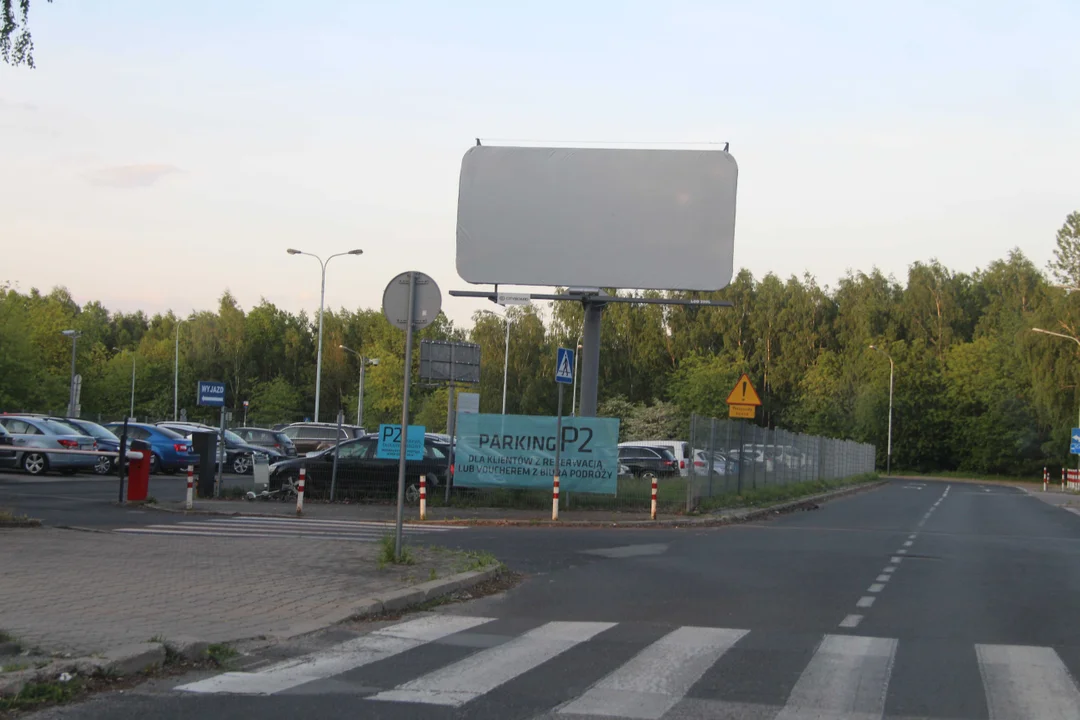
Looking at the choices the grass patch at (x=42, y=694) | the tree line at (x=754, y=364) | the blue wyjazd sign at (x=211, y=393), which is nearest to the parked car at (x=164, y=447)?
the blue wyjazd sign at (x=211, y=393)

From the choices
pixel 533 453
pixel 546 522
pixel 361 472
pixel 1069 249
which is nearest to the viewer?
pixel 546 522

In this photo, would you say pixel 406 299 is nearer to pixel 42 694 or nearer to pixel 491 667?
pixel 491 667

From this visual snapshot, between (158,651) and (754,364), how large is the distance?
82.9 meters

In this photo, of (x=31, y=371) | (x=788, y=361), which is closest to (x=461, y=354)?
(x=31, y=371)

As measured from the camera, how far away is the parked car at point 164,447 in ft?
109

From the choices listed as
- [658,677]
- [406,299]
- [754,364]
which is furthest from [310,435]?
[754,364]

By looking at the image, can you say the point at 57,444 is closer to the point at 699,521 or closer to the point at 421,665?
the point at 699,521

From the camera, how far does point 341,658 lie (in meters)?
7.76

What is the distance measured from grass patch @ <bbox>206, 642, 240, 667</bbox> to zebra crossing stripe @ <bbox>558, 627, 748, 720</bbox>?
8.09 ft

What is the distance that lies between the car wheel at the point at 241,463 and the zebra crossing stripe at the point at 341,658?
83.7 feet

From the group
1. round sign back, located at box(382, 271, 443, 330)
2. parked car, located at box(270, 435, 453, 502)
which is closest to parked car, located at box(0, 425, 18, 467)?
parked car, located at box(270, 435, 453, 502)

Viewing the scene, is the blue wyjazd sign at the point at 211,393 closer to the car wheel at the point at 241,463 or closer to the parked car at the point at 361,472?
the parked car at the point at 361,472

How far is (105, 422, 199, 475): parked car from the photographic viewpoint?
33250mm

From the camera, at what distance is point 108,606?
29.8 ft
